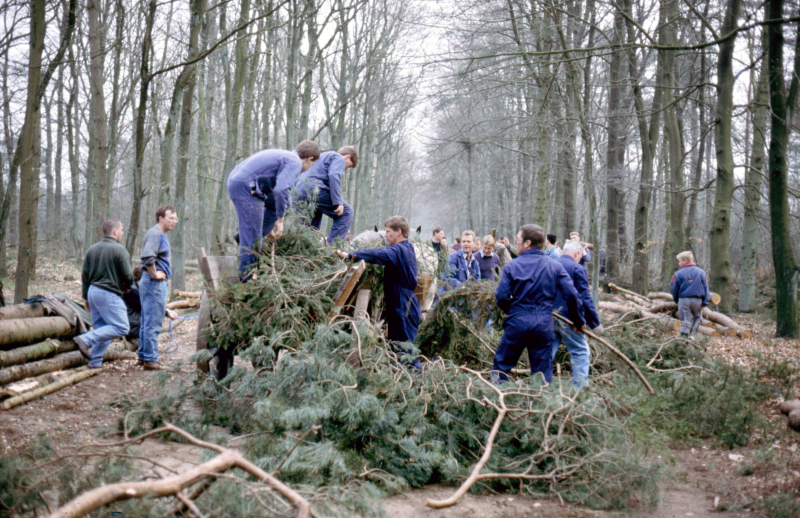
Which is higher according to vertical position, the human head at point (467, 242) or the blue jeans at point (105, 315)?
the human head at point (467, 242)

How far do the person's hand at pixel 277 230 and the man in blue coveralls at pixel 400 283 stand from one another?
85cm

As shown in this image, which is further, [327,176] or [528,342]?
[327,176]

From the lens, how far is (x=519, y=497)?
13.3ft

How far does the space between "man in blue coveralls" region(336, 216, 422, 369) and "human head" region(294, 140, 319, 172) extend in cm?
120

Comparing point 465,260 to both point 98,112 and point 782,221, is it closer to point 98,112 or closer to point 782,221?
point 782,221

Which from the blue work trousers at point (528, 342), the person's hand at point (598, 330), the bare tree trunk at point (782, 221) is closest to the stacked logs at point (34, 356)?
the blue work trousers at point (528, 342)

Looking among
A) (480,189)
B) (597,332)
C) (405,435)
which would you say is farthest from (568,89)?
(480,189)

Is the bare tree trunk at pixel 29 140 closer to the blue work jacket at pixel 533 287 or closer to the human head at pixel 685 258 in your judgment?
the blue work jacket at pixel 533 287

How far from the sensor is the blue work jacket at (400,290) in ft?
18.5

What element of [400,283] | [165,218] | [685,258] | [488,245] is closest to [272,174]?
[400,283]

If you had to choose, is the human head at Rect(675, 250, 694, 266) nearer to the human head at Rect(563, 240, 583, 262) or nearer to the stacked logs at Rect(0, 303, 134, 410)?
the human head at Rect(563, 240, 583, 262)

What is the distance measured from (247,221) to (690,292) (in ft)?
27.3

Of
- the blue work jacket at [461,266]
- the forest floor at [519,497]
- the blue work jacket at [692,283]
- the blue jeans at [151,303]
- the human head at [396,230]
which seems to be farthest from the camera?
the blue work jacket at [692,283]

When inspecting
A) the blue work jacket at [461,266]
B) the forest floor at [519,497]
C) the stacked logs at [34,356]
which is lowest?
the forest floor at [519,497]
